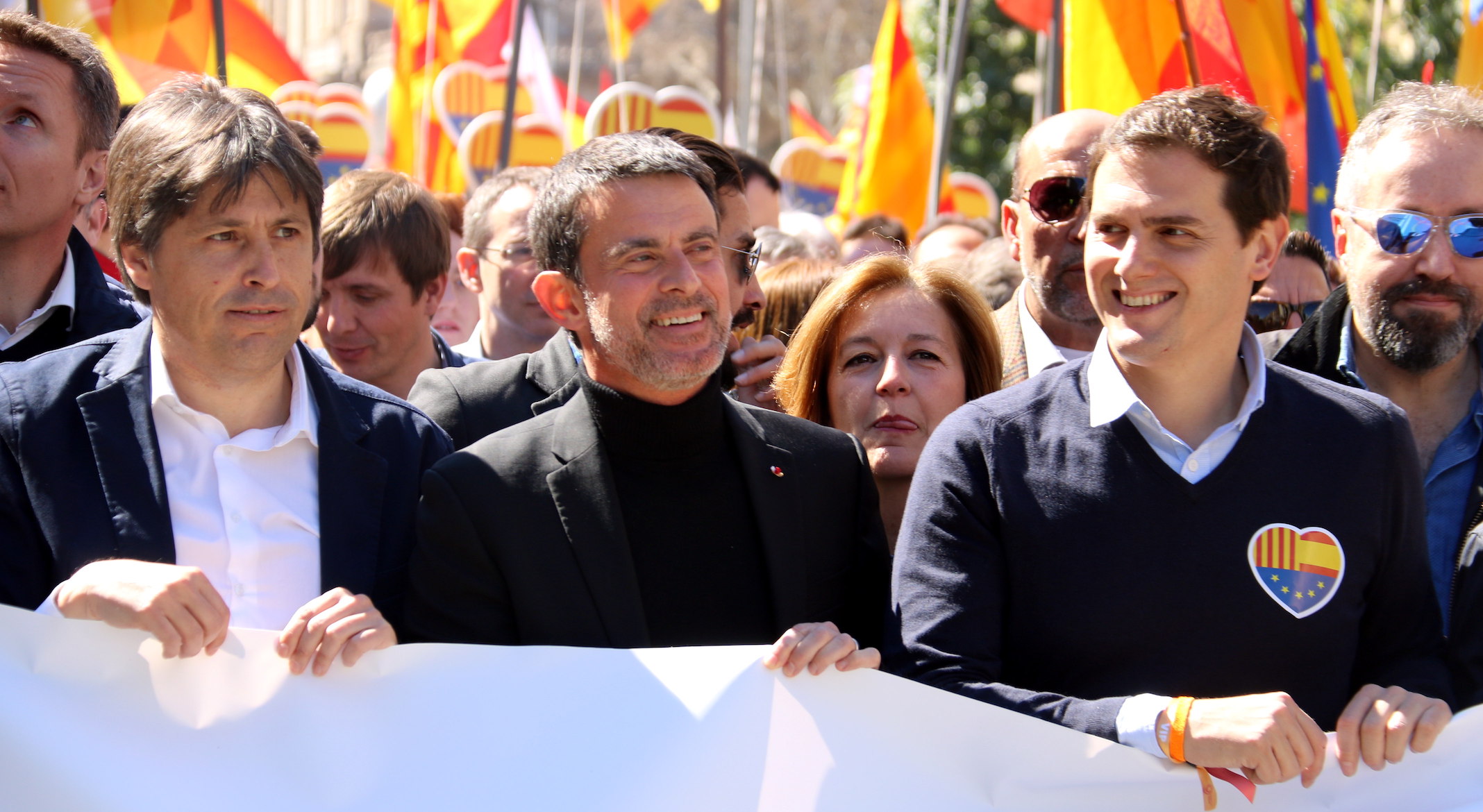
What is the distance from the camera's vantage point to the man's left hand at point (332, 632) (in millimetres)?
2371

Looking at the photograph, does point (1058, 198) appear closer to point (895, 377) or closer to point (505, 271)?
point (895, 377)

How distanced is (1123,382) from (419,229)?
2.54m

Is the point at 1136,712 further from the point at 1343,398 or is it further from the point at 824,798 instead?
the point at 1343,398

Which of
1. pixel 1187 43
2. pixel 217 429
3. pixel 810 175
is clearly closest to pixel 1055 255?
pixel 217 429

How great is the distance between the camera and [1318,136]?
6832mm

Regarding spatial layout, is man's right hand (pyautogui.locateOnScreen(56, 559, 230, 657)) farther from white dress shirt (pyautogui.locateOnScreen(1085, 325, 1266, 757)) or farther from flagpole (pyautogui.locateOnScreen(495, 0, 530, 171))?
flagpole (pyautogui.locateOnScreen(495, 0, 530, 171))

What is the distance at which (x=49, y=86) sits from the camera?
3.43 meters

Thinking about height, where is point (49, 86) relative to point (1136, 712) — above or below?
above

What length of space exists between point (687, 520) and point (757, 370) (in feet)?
4.31

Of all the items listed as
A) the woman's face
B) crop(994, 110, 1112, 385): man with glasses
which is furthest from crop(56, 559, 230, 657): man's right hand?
crop(994, 110, 1112, 385): man with glasses

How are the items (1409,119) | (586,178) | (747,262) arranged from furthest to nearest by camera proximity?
(747,262) < (1409,119) < (586,178)

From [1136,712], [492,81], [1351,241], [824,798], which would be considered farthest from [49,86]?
[492,81]

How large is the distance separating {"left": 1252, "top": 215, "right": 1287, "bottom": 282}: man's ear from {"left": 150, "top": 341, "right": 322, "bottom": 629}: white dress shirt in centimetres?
187

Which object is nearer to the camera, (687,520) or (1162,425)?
(1162,425)
